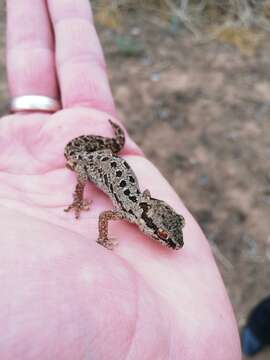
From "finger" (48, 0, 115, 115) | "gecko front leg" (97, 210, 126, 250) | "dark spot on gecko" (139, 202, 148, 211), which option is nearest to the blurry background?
"finger" (48, 0, 115, 115)

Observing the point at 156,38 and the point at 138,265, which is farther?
the point at 156,38

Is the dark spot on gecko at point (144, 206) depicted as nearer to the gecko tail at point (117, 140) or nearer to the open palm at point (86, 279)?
the open palm at point (86, 279)

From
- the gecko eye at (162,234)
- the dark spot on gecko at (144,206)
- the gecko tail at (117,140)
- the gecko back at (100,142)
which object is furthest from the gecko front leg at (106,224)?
the gecko tail at (117,140)

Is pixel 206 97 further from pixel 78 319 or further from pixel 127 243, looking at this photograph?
pixel 78 319

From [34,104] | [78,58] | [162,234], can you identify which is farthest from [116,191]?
[78,58]

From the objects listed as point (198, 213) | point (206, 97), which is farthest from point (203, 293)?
point (206, 97)

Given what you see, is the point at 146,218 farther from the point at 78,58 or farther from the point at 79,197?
the point at 78,58
